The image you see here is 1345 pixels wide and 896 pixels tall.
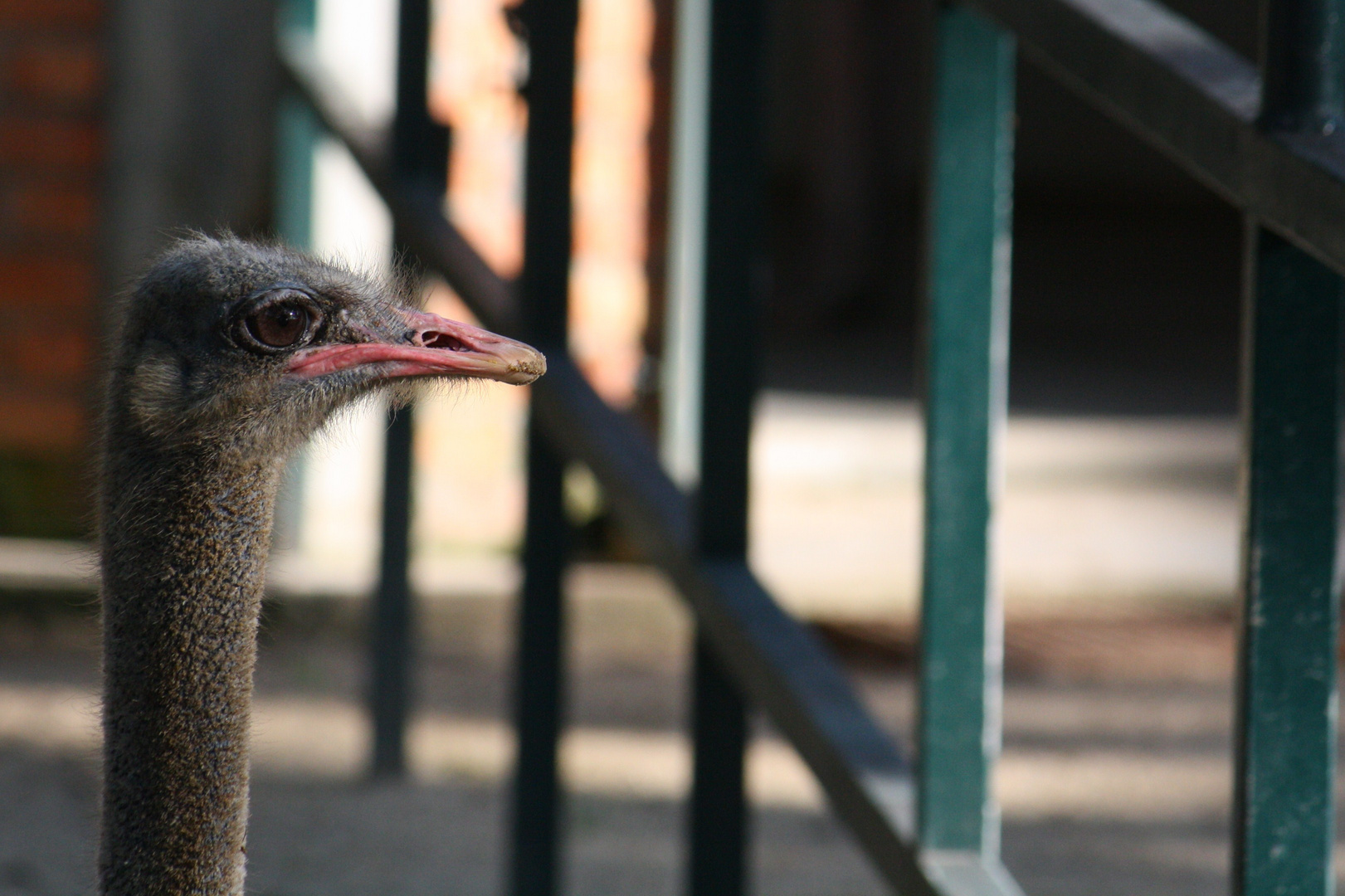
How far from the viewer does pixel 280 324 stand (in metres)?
1.72

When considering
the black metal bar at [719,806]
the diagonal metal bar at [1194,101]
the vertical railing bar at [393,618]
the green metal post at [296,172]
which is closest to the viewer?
the diagonal metal bar at [1194,101]

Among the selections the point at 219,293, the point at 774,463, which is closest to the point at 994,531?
the point at 219,293

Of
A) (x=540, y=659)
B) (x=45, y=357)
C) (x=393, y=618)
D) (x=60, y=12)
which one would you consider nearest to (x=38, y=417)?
(x=45, y=357)

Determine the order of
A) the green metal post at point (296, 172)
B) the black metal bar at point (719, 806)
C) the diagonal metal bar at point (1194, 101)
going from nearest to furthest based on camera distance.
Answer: the diagonal metal bar at point (1194, 101)
the black metal bar at point (719, 806)
the green metal post at point (296, 172)

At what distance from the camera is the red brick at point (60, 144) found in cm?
546

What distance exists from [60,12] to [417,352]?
4.14 metres

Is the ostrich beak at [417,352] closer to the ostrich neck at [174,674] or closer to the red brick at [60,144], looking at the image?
the ostrich neck at [174,674]

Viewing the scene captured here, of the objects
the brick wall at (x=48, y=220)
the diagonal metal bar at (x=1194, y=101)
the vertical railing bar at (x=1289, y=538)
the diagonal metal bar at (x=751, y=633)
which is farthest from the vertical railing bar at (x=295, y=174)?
the vertical railing bar at (x=1289, y=538)

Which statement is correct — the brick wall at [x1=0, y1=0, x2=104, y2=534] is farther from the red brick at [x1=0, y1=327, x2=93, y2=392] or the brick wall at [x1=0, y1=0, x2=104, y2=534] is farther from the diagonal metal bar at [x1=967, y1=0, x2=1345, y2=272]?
the diagonal metal bar at [x1=967, y1=0, x2=1345, y2=272]

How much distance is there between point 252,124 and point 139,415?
416cm

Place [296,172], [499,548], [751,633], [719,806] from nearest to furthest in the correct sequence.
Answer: [751,633] < [719,806] < [296,172] < [499,548]

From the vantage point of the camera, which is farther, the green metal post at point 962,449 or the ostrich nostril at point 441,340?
the green metal post at point 962,449

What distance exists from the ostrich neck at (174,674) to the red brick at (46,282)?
4.01m

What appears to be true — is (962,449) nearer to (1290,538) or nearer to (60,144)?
(1290,538)
